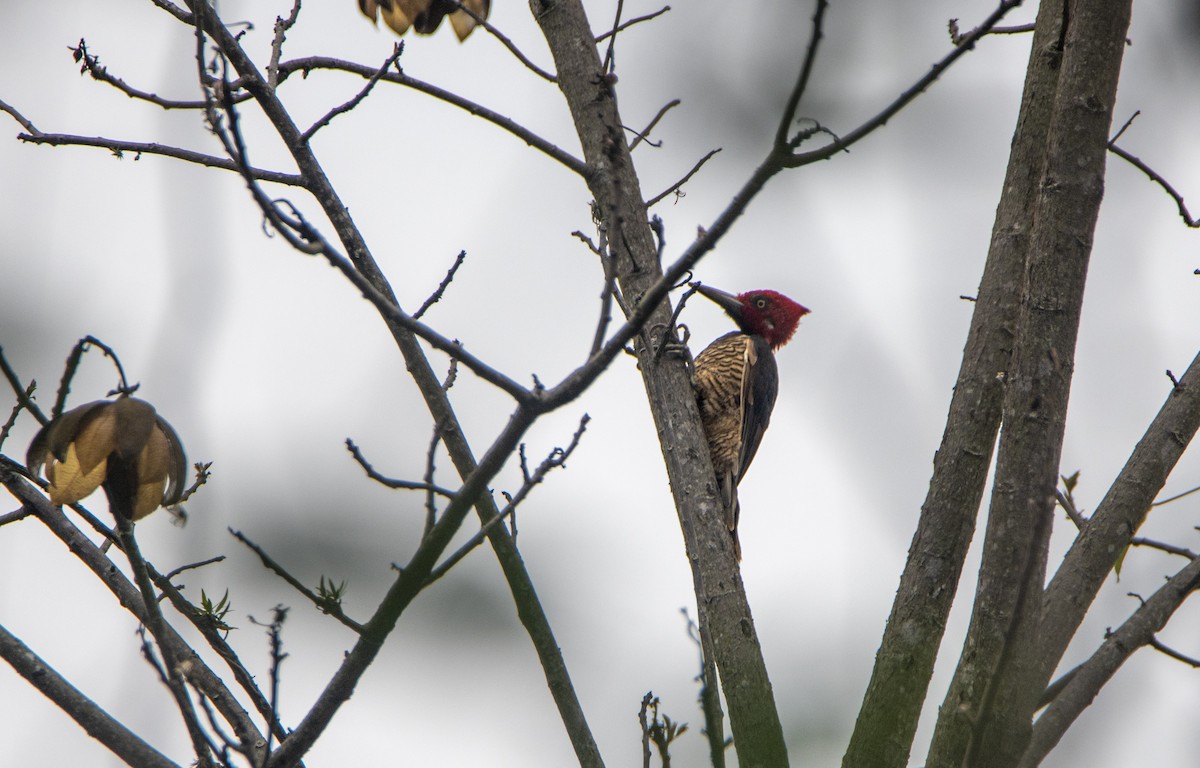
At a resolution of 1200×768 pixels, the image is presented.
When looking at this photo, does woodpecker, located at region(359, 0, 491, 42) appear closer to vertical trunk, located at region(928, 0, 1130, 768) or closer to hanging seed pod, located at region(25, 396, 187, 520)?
hanging seed pod, located at region(25, 396, 187, 520)

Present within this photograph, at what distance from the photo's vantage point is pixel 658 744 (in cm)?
223

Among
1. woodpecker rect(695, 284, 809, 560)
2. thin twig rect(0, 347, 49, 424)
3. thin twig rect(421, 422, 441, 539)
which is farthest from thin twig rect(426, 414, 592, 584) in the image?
woodpecker rect(695, 284, 809, 560)

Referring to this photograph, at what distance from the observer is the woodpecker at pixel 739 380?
5.45 m

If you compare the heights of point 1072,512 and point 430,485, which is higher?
point 1072,512

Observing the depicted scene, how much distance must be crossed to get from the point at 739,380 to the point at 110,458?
402cm

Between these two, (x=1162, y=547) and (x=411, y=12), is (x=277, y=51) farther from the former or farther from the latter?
(x=1162, y=547)

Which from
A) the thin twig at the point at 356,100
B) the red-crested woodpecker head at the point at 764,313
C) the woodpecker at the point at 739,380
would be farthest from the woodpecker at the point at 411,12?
the red-crested woodpecker head at the point at 764,313

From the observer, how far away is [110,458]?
2.36m

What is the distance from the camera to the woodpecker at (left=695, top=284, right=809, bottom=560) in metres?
5.45

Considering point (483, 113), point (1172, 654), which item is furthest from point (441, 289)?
point (1172, 654)

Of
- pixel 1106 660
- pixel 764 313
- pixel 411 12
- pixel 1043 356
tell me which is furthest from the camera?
pixel 764 313

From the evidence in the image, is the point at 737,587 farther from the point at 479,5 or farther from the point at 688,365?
the point at 479,5

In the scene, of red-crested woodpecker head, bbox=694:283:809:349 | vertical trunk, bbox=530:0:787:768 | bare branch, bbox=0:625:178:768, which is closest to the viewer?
bare branch, bbox=0:625:178:768

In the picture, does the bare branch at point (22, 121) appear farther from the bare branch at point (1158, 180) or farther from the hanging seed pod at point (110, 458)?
the bare branch at point (1158, 180)
